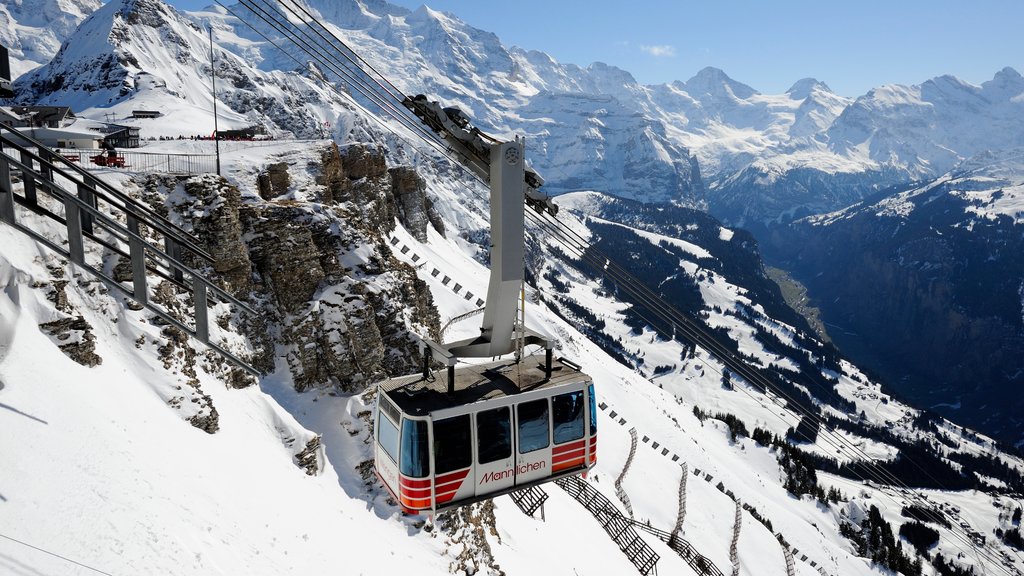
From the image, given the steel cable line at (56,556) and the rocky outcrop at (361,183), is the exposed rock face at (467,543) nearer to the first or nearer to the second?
the steel cable line at (56,556)

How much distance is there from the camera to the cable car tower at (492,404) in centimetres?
1532

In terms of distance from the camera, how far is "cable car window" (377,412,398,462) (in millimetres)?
15867

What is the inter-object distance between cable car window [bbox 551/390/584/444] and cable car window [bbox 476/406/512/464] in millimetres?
1514

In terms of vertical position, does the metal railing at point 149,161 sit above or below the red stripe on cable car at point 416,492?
above

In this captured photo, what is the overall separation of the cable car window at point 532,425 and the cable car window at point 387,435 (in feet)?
10.9

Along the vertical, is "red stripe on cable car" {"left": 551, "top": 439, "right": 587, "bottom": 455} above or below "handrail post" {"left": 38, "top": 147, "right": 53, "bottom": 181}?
below

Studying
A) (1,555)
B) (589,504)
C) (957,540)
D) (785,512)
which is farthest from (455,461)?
(957,540)

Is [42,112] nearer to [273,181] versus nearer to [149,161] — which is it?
[149,161]

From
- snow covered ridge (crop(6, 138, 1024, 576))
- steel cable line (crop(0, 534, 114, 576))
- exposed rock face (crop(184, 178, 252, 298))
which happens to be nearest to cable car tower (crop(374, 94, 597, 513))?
steel cable line (crop(0, 534, 114, 576))

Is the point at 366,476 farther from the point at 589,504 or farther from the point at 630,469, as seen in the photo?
the point at 630,469

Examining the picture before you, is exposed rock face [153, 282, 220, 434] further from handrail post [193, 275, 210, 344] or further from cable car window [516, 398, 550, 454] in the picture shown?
handrail post [193, 275, 210, 344]

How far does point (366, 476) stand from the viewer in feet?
114

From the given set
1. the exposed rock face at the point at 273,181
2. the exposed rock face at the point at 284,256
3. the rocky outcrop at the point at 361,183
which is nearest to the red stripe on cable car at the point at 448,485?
the exposed rock face at the point at 284,256

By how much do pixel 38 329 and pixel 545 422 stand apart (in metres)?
22.8
